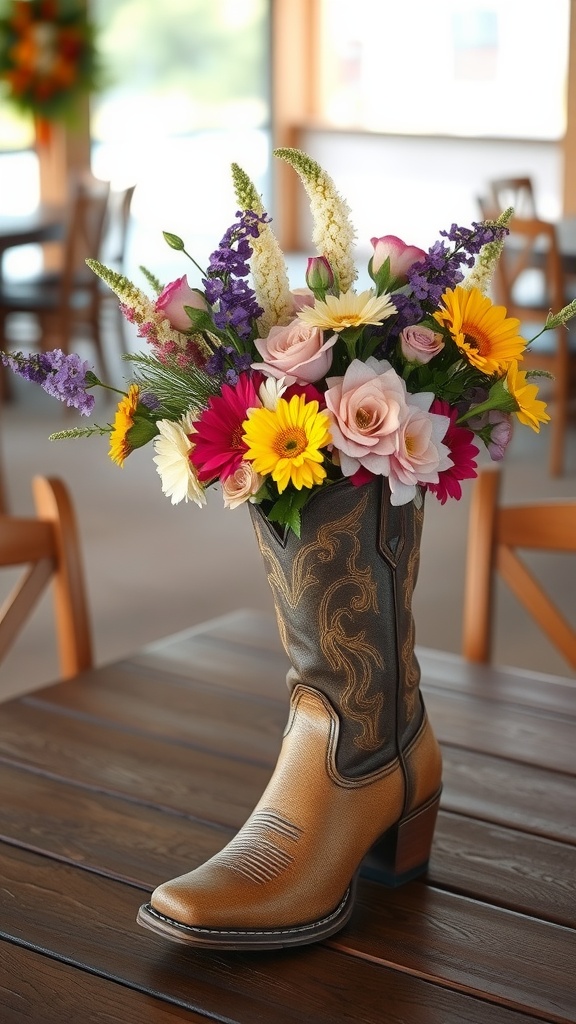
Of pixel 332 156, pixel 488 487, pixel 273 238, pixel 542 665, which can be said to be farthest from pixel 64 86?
pixel 273 238

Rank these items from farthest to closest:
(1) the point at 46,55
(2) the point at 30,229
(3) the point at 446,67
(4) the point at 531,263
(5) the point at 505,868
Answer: (3) the point at 446,67, (1) the point at 46,55, (2) the point at 30,229, (4) the point at 531,263, (5) the point at 505,868

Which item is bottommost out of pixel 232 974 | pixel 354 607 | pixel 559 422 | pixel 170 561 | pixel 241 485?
pixel 170 561

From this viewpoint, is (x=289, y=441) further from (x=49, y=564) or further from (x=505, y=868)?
(x=49, y=564)

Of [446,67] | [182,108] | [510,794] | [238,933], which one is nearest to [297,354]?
[238,933]

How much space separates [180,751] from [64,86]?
23.2 feet

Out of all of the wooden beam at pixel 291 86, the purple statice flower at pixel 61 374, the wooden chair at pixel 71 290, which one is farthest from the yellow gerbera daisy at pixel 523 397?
the wooden beam at pixel 291 86

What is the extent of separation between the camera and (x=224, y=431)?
0.92 m

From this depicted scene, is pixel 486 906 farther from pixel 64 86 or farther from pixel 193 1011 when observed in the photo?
pixel 64 86

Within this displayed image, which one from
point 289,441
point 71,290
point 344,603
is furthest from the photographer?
point 71,290

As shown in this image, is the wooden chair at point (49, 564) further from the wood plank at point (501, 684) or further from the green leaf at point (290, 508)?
the green leaf at point (290, 508)

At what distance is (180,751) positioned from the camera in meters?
1.36

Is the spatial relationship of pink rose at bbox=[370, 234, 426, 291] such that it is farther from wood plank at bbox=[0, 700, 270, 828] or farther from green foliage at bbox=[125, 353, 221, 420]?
wood plank at bbox=[0, 700, 270, 828]

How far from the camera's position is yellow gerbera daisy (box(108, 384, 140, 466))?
965 millimetres

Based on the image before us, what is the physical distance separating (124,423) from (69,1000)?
416 millimetres
